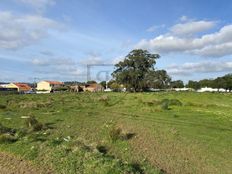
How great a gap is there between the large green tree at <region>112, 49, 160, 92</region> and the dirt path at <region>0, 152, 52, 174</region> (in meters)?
87.4

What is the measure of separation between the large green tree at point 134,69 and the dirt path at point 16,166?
8742 cm

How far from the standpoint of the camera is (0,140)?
1192cm

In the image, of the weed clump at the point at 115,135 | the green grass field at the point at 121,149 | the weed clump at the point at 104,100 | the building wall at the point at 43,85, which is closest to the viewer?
the green grass field at the point at 121,149

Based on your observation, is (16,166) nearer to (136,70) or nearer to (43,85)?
(136,70)

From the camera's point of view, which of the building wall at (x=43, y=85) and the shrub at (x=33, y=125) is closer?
the shrub at (x=33, y=125)

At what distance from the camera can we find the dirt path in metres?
9.05

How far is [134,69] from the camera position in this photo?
99938 millimetres

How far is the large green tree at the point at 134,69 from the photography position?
98.3 meters

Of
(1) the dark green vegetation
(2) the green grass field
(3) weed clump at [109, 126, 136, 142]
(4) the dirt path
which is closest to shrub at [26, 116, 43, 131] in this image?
(2) the green grass field

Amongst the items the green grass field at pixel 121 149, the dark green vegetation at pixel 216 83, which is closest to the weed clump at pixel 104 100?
the green grass field at pixel 121 149

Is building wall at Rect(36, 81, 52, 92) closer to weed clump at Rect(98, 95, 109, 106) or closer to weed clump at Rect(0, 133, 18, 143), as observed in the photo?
weed clump at Rect(98, 95, 109, 106)

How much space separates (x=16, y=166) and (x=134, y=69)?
91.0 metres

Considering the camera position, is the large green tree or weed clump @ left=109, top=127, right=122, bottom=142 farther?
the large green tree

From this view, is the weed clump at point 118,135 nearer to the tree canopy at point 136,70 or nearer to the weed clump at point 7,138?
the weed clump at point 7,138
